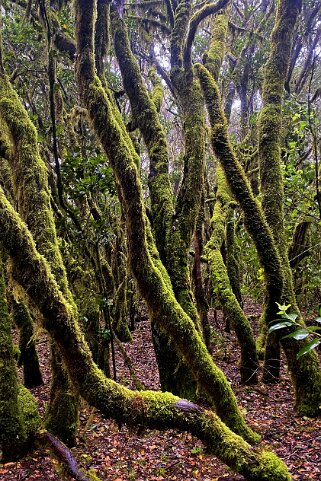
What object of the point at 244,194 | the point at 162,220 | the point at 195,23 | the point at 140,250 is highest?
the point at 195,23

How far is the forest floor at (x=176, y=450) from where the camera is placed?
5121 mm

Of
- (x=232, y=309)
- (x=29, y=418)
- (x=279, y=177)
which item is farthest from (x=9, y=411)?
(x=279, y=177)

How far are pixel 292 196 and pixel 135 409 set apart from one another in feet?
20.3

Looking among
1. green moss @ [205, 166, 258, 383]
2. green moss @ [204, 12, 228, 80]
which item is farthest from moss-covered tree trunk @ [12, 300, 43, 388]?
green moss @ [204, 12, 228, 80]

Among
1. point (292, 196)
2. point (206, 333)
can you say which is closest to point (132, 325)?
point (206, 333)

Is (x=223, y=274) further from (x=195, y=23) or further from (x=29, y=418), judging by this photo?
(x=195, y=23)

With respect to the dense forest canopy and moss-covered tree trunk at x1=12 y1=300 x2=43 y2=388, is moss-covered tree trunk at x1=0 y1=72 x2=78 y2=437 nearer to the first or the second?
the dense forest canopy

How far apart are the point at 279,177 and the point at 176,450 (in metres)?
4.70

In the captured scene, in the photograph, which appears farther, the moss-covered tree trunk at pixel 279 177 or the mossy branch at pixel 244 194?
the mossy branch at pixel 244 194

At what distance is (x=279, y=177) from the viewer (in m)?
6.90

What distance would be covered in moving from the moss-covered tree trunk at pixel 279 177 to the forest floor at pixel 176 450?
0.52m

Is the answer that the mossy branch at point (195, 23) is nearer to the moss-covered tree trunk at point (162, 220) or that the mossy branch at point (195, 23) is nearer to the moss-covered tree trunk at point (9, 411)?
the moss-covered tree trunk at point (162, 220)

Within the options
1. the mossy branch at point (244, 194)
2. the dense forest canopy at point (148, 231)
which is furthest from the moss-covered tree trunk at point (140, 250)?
the mossy branch at point (244, 194)

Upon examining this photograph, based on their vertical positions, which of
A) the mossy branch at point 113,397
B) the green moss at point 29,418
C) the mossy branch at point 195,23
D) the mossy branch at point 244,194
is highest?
the mossy branch at point 195,23
